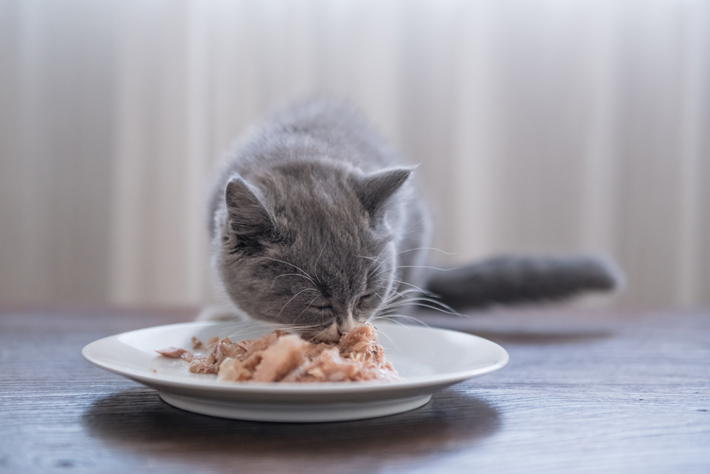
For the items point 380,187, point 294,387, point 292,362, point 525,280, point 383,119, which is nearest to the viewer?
point 294,387

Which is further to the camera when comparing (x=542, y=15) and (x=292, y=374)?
(x=542, y=15)

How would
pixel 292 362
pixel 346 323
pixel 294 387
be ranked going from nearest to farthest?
1. pixel 294 387
2. pixel 292 362
3. pixel 346 323

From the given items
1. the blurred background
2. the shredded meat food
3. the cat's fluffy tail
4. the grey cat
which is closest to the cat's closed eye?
the grey cat

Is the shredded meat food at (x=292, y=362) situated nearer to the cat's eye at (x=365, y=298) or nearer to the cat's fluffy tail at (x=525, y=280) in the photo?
the cat's eye at (x=365, y=298)

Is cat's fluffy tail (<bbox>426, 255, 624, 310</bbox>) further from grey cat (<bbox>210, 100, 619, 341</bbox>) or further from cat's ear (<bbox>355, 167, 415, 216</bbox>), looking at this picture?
cat's ear (<bbox>355, 167, 415, 216</bbox>)

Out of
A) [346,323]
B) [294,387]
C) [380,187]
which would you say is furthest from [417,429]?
[380,187]

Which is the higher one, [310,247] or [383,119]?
[383,119]

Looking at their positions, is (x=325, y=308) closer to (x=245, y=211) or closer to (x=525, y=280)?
(x=245, y=211)

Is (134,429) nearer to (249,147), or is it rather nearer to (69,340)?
(69,340)

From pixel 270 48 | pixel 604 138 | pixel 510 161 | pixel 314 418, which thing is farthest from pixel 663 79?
pixel 314 418
